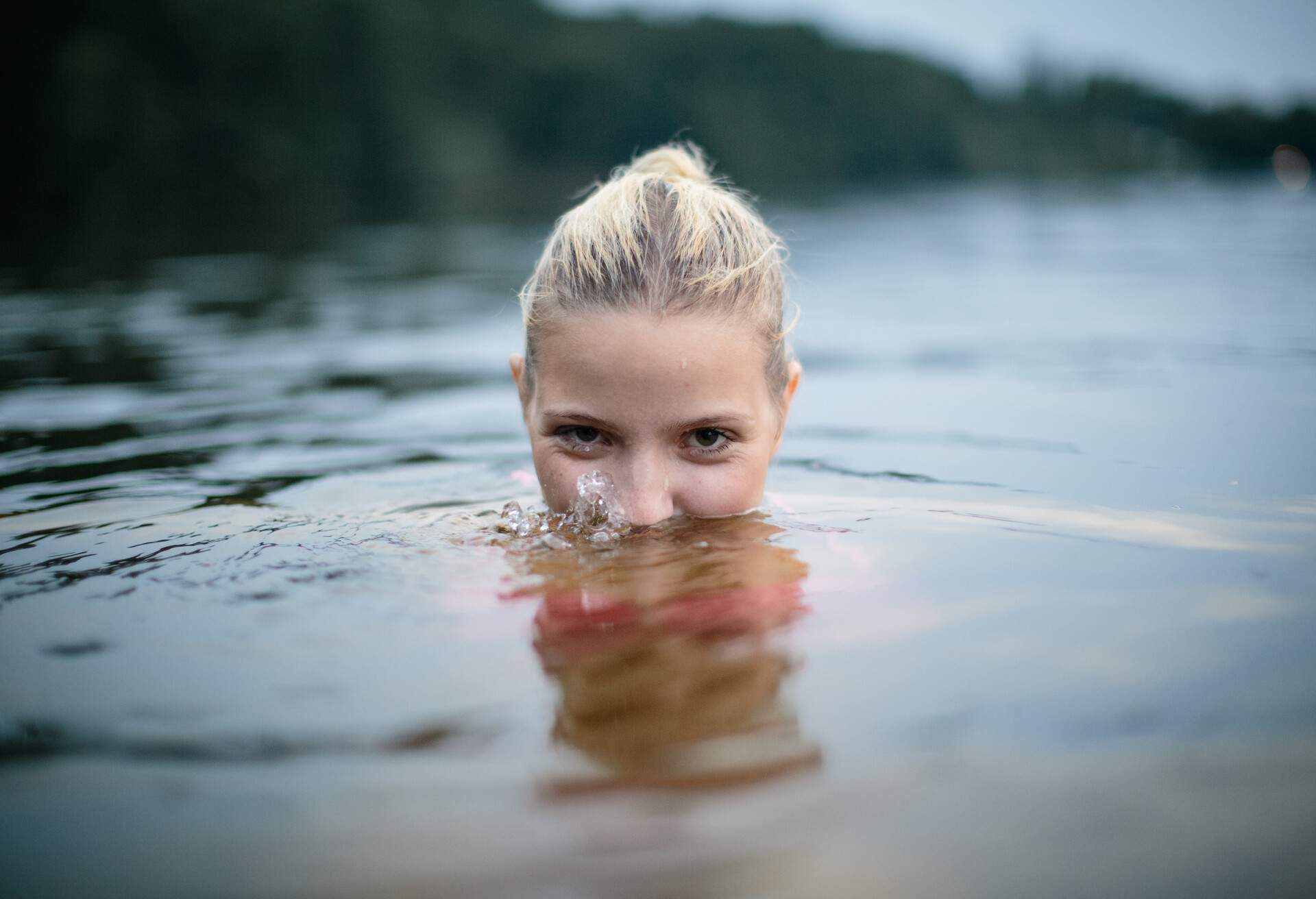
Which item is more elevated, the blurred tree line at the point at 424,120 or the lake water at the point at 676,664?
the blurred tree line at the point at 424,120

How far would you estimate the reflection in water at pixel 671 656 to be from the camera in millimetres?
1439

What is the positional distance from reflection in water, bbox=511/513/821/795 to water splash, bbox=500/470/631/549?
0.17 ft

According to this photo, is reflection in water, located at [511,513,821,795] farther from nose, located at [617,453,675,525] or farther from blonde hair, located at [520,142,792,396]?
blonde hair, located at [520,142,792,396]

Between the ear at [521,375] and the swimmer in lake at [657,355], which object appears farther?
the ear at [521,375]

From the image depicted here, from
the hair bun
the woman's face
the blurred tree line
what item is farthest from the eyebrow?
the blurred tree line

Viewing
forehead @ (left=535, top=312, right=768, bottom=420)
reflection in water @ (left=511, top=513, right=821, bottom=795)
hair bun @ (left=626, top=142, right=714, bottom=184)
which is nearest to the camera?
reflection in water @ (left=511, top=513, right=821, bottom=795)

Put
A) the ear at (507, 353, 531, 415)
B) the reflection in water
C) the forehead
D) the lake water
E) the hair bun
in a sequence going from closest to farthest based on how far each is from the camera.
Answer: the lake water, the reflection in water, the forehead, the ear at (507, 353, 531, 415), the hair bun

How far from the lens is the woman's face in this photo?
2.47m

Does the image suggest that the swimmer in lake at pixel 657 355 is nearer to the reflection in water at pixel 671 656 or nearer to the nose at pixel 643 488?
the nose at pixel 643 488

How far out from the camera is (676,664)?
1770 mm

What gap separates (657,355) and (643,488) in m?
0.32

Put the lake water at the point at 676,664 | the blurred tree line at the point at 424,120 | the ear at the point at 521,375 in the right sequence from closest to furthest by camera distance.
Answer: the lake water at the point at 676,664 < the ear at the point at 521,375 < the blurred tree line at the point at 424,120

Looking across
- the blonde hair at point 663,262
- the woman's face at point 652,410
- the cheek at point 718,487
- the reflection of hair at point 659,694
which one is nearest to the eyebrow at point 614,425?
the woman's face at point 652,410

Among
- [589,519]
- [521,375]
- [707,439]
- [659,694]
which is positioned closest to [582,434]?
[589,519]
